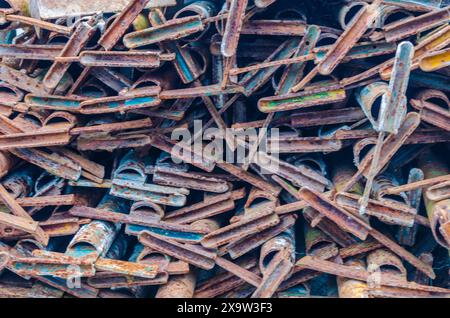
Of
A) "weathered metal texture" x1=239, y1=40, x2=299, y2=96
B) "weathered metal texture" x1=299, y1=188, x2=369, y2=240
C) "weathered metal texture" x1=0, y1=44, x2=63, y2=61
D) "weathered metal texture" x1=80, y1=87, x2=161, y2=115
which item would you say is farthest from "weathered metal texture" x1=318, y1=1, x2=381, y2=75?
"weathered metal texture" x1=0, y1=44, x2=63, y2=61

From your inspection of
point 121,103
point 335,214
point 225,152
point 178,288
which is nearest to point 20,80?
point 121,103

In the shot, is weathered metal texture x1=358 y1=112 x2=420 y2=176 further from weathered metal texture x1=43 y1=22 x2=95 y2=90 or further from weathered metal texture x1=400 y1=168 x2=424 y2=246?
weathered metal texture x1=43 y1=22 x2=95 y2=90

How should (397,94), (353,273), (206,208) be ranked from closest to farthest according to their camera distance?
(397,94) → (353,273) → (206,208)

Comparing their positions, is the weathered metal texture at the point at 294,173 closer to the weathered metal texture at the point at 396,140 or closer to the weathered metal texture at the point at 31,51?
the weathered metal texture at the point at 396,140

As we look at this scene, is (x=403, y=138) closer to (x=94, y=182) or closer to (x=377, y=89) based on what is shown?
(x=377, y=89)

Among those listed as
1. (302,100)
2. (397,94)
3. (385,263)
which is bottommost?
(385,263)

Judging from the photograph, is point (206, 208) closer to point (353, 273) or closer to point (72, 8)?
point (353, 273)

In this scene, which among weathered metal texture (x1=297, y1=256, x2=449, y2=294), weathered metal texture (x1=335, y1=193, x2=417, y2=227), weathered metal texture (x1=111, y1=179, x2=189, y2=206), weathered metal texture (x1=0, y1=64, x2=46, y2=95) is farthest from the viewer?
weathered metal texture (x1=0, y1=64, x2=46, y2=95)

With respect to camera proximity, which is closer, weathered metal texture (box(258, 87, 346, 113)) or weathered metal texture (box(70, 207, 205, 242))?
weathered metal texture (box(258, 87, 346, 113))

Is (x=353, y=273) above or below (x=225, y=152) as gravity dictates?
below
